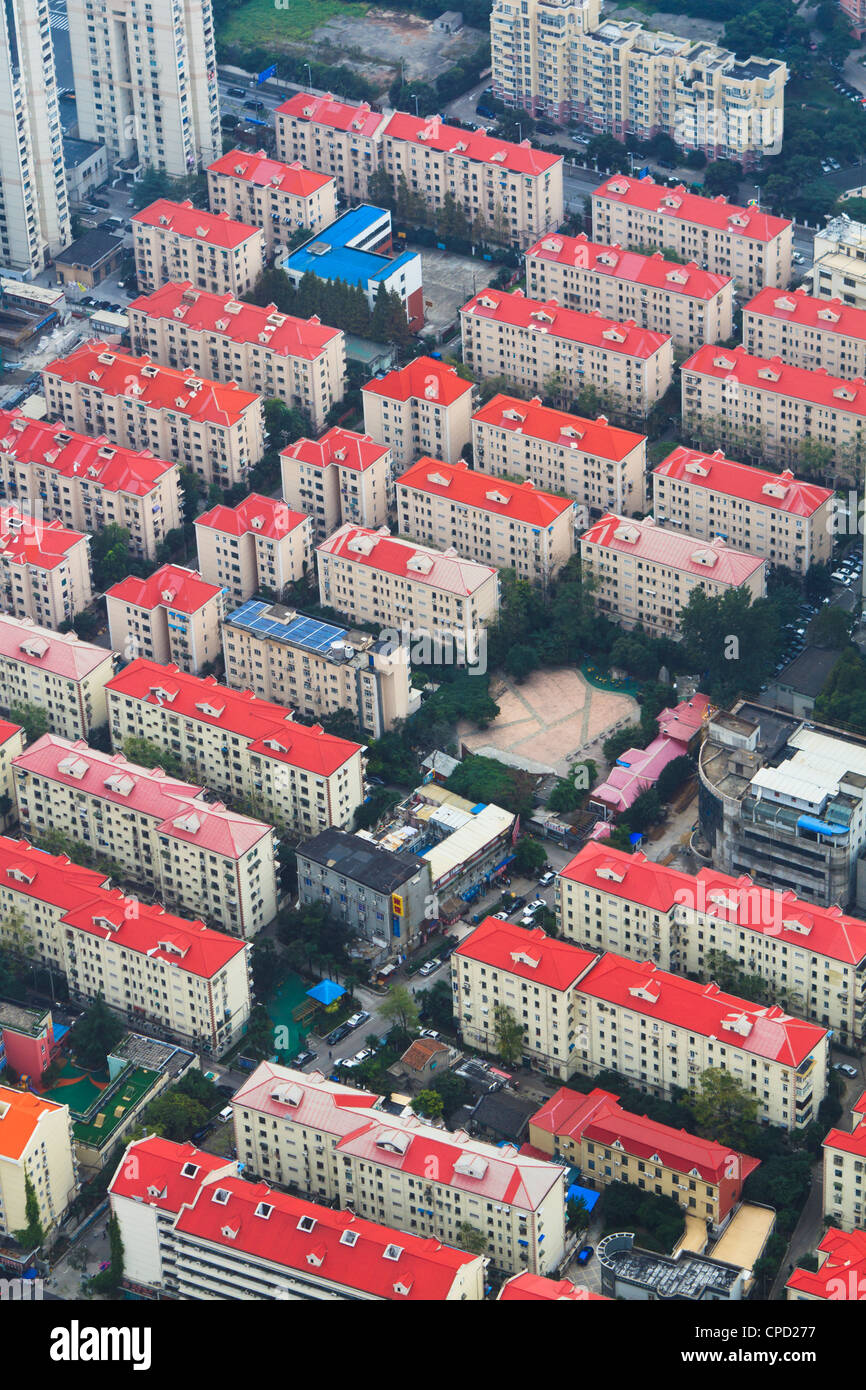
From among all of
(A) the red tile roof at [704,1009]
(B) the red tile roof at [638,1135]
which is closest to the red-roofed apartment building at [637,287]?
(A) the red tile roof at [704,1009]

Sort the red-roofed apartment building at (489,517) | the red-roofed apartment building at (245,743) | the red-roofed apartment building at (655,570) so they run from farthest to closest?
1. the red-roofed apartment building at (489,517)
2. the red-roofed apartment building at (655,570)
3. the red-roofed apartment building at (245,743)

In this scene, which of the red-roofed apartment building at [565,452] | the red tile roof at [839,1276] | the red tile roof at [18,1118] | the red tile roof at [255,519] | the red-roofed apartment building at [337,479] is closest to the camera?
the red tile roof at [839,1276]

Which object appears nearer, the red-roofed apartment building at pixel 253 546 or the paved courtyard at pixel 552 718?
the paved courtyard at pixel 552 718

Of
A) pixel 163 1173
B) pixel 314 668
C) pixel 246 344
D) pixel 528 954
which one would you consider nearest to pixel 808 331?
pixel 246 344

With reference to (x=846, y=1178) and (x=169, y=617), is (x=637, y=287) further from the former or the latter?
(x=846, y=1178)

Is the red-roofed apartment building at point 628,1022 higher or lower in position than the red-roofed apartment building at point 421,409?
lower

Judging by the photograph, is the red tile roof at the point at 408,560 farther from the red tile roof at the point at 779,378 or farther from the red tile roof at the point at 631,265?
the red tile roof at the point at 631,265
